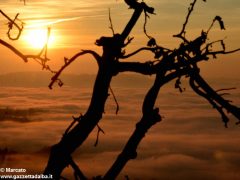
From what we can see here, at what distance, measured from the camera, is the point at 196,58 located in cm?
457

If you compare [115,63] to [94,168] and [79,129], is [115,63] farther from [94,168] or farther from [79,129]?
[94,168]

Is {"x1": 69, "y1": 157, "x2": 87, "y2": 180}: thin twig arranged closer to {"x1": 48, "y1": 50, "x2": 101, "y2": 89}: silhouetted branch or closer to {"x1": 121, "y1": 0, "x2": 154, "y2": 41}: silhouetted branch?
{"x1": 48, "y1": 50, "x2": 101, "y2": 89}: silhouetted branch

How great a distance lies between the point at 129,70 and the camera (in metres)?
4.55

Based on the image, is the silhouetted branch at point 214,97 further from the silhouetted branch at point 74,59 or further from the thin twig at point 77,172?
the thin twig at point 77,172

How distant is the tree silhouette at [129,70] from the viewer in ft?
14.6

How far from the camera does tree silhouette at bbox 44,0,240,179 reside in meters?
4.45

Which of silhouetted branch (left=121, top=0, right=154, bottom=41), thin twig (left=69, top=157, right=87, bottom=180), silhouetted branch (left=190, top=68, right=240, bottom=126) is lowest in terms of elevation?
thin twig (left=69, top=157, right=87, bottom=180)

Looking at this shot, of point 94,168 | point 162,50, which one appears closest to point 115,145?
point 94,168

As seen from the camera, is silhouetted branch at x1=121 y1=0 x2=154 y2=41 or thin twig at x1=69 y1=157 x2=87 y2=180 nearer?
silhouetted branch at x1=121 y1=0 x2=154 y2=41

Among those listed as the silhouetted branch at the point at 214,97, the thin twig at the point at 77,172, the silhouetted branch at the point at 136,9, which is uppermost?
the silhouetted branch at the point at 136,9

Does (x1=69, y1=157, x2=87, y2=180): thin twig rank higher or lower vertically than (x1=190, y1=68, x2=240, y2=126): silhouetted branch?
lower

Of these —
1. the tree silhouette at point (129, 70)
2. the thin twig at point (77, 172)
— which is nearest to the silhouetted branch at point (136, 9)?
the tree silhouette at point (129, 70)

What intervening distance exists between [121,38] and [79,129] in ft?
2.75

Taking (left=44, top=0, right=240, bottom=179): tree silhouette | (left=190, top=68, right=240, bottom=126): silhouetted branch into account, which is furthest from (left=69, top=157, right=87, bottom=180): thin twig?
(left=190, top=68, right=240, bottom=126): silhouetted branch
